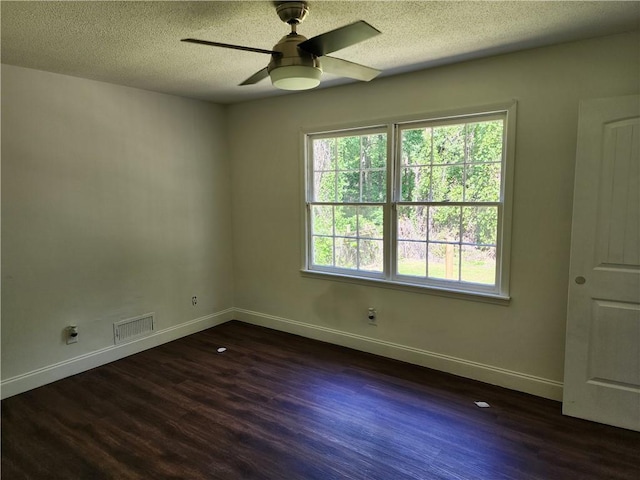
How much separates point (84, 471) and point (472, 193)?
3.15 m

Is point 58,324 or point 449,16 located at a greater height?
point 449,16

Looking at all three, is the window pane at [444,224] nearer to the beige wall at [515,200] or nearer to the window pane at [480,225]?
the window pane at [480,225]

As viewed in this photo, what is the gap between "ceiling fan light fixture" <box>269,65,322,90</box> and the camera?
6.31 feet

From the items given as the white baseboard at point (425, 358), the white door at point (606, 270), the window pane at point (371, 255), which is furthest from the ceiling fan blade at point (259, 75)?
the white baseboard at point (425, 358)

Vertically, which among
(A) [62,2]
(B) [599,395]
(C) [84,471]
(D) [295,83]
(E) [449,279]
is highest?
(A) [62,2]

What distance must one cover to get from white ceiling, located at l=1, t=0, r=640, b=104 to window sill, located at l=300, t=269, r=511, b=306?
1.79m

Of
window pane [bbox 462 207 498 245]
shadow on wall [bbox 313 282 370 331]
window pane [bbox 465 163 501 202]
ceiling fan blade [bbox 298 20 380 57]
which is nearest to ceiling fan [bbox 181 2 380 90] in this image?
ceiling fan blade [bbox 298 20 380 57]

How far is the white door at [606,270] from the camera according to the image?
2414 millimetres

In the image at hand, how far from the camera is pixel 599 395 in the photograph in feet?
8.48

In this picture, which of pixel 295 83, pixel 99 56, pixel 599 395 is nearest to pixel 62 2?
pixel 99 56

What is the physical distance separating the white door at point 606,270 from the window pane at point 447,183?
833 millimetres

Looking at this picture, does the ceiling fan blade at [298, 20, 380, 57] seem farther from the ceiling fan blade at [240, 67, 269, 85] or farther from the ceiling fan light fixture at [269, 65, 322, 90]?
the ceiling fan blade at [240, 67, 269, 85]

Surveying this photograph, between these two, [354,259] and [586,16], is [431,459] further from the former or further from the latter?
[586,16]

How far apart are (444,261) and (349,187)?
3.72 feet
